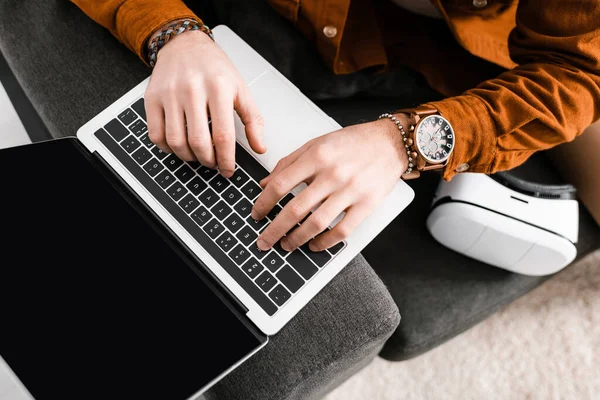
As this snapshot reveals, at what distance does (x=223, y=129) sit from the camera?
60 cm

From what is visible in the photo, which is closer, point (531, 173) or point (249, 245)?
point (249, 245)

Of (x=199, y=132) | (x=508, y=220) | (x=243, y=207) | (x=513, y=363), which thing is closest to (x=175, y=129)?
(x=199, y=132)

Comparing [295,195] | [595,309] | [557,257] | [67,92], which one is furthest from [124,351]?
[595,309]

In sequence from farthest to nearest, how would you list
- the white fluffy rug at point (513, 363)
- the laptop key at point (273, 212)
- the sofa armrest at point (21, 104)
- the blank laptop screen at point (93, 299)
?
the white fluffy rug at point (513, 363) → the sofa armrest at point (21, 104) → the laptop key at point (273, 212) → the blank laptop screen at point (93, 299)

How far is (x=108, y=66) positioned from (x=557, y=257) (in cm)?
89

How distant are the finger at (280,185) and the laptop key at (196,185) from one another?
0.29 feet

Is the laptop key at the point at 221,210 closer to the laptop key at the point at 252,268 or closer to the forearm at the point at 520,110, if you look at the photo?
the laptop key at the point at 252,268

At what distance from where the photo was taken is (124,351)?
0.55 metres

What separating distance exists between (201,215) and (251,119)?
15 centimetres

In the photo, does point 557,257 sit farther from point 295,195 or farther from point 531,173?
point 295,195

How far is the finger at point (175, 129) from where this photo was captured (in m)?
0.61

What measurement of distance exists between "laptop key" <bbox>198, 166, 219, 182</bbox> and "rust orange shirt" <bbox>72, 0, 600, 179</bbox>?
0.75 feet

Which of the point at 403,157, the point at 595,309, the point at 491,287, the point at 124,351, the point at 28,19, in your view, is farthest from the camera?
the point at 595,309

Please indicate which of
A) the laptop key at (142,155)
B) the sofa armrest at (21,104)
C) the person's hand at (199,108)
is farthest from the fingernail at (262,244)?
the sofa armrest at (21,104)
